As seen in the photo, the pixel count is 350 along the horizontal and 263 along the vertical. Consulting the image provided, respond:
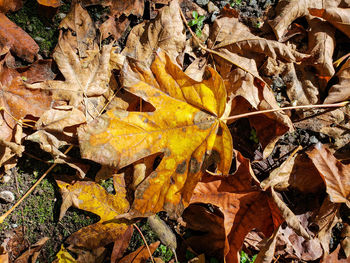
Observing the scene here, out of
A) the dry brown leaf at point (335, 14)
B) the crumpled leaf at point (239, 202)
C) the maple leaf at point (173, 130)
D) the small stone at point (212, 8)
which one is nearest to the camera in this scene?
the maple leaf at point (173, 130)

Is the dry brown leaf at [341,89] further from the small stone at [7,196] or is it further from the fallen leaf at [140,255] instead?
the small stone at [7,196]

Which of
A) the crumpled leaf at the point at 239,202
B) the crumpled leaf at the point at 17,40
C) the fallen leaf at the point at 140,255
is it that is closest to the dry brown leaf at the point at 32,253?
the fallen leaf at the point at 140,255

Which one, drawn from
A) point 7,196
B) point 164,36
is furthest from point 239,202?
point 7,196

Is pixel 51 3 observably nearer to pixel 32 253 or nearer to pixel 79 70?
pixel 79 70

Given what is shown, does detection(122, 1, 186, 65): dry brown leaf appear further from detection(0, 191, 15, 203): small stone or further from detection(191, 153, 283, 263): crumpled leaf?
detection(0, 191, 15, 203): small stone

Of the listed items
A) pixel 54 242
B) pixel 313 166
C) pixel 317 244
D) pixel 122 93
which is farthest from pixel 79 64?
pixel 317 244

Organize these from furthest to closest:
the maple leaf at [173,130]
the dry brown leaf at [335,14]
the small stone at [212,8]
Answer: the small stone at [212,8] → the dry brown leaf at [335,14] → the maple leaf at [173,130]

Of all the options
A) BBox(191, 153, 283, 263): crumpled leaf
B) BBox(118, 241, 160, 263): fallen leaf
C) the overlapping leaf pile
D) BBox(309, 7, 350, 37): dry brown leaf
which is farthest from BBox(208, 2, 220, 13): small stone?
BBox(118, 241, 160, 263): fallen leaf
